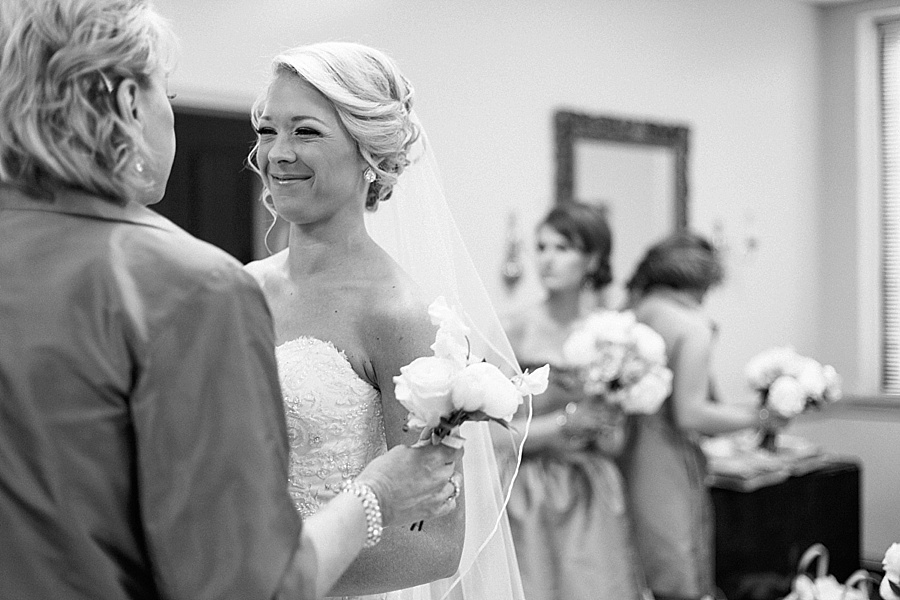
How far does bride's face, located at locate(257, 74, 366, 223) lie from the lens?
1.90 m

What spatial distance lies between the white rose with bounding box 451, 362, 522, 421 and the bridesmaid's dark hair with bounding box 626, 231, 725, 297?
288 cm

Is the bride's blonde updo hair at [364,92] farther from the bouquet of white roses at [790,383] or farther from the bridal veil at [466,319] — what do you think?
the bouquet of white roses at [790,383]

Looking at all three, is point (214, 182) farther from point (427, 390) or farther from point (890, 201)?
point (890, 201)

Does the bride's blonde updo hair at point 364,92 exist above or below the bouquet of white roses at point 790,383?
above

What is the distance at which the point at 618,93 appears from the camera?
5656 millimetres

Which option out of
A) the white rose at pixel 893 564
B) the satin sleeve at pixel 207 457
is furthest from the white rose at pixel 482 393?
the white rose at pixel 893 564

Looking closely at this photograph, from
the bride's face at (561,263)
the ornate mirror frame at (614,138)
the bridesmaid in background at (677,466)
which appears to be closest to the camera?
the bride's face at (561,263)

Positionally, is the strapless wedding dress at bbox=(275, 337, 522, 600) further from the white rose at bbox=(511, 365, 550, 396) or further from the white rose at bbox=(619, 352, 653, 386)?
the white rose at bbox=(619, 352, 653, 386)

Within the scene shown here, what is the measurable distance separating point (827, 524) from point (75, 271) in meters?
4.95

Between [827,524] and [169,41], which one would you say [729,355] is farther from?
[169,41]

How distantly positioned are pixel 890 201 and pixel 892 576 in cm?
549

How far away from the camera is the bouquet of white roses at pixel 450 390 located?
4.72 ft

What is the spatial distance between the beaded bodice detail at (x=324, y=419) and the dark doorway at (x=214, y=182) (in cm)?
225

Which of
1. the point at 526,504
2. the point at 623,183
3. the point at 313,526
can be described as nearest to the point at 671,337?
the point at 526,504
